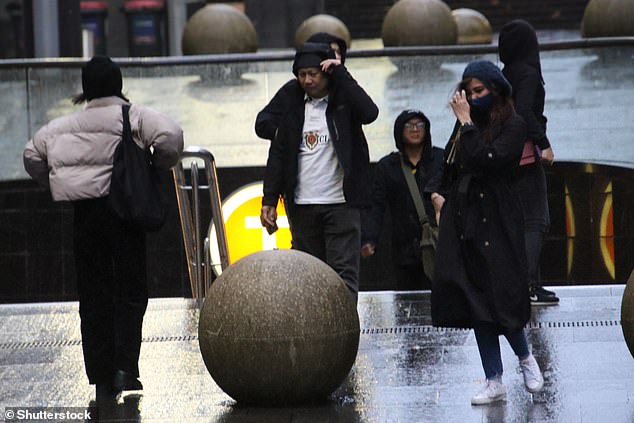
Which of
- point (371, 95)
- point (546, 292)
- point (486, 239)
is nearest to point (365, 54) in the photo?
point (371, 95)

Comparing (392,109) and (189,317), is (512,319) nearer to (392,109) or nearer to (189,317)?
(189,317)

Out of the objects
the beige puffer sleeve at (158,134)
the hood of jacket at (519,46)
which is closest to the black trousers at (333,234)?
the beige puffer sleeve at (158,134)

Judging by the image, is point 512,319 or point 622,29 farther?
point 622,29

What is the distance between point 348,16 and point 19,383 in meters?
23.0

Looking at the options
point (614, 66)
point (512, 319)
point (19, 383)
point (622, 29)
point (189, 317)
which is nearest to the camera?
point (512, 319)

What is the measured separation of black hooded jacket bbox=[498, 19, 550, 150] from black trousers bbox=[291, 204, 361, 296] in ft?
5.69

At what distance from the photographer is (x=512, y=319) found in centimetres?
759

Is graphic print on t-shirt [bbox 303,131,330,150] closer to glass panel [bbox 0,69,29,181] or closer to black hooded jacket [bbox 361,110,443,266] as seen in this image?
black hooded jacket [bbox 361,110,443,266]

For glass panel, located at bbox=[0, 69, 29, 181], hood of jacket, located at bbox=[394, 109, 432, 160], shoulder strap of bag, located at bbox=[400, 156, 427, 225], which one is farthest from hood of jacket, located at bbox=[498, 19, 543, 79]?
glass panel, located at bbox=[0, 69, 29, 181]

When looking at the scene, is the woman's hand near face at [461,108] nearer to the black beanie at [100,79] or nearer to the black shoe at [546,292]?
the black beanie at [100,79]

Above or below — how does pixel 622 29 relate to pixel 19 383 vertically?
above

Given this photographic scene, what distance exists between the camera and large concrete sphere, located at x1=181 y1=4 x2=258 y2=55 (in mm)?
19078

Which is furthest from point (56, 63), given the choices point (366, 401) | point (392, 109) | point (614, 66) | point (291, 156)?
point (366, 401)

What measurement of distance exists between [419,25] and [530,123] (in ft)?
28.6
